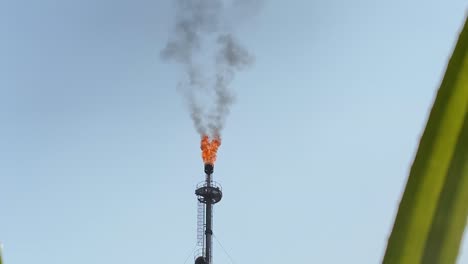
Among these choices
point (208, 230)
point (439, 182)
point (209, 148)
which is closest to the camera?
point (439, 182)

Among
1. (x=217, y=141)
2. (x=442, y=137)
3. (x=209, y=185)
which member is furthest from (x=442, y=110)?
(x=217, y=141)

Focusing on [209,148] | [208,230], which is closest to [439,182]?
[208,230]

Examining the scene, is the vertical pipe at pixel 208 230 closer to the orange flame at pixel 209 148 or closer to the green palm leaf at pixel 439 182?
the orange flame at pixel 209 148

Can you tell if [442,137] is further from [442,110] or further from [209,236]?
[209,236]

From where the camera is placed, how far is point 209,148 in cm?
4191

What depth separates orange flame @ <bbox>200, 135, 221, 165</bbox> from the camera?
40625 millimetres

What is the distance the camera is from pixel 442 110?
1.04ft

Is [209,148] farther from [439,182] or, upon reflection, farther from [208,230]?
[439,182]

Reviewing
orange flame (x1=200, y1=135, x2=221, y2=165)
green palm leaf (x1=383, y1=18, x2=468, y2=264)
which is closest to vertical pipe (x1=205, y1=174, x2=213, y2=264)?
orange flame (x1=200, y1=135, x2=221, y2=165)

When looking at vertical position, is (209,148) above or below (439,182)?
above

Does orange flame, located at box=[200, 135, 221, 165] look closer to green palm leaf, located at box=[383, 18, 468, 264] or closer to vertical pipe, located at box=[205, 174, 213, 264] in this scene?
vertical pipe, located at box=[205, 174, 213, 264]

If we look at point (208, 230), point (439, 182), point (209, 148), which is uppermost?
point (209, 148)

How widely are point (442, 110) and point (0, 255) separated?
0.26 m

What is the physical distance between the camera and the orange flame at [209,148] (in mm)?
40625
